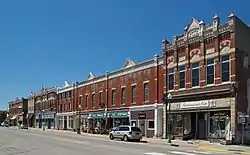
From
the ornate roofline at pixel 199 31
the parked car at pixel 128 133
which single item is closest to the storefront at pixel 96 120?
the parked car at pixel 128 133

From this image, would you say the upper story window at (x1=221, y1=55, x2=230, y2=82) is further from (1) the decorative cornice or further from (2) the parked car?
(1) the decorative cornice

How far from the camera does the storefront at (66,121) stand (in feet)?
251

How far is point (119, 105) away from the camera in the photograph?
56188 mm

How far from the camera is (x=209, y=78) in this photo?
37.8 m

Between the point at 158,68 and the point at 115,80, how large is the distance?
42.0ft

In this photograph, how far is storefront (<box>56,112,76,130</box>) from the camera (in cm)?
7659

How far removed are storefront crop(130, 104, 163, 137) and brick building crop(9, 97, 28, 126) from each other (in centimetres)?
6916

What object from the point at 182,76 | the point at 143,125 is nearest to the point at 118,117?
the point at 143,125

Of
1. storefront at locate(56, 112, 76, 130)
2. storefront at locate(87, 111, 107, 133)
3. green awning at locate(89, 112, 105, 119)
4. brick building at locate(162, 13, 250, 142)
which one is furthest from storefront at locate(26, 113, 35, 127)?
brick building at locate(162, 13, 250, 142)

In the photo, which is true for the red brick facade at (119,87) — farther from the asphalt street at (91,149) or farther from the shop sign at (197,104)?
the asphalt street at (91,149)

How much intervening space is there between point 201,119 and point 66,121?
46.1 metres

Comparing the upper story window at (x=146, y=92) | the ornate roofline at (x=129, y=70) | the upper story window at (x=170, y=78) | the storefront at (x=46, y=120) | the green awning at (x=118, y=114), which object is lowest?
the storefront at (x=46, y=120)

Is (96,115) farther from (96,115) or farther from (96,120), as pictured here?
(96,120)

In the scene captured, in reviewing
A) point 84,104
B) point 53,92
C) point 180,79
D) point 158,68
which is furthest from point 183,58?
point 53,92
